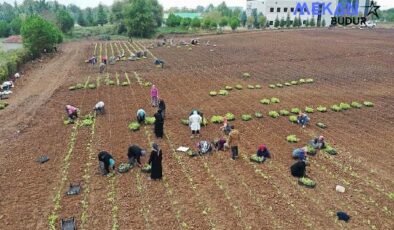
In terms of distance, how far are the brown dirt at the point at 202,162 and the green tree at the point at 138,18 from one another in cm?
4880

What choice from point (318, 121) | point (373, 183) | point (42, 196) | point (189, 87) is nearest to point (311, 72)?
point (189, 87)

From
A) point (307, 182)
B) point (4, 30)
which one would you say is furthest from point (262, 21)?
point (307, 182)

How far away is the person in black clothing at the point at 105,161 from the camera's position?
14352 millimetres

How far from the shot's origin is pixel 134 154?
49.5 ft

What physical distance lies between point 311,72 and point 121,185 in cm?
2712

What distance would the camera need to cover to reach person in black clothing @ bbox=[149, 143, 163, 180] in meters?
13.9

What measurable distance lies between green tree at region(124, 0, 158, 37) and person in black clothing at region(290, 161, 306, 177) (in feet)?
231

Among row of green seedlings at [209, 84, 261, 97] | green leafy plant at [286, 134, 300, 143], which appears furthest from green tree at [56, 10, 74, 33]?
green leafy plant at [286, 134, 300, 143]

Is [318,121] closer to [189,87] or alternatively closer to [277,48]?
[189,87]

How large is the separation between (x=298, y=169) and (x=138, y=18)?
70847mm

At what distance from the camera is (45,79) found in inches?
1305

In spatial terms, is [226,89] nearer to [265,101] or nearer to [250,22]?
[265,101]

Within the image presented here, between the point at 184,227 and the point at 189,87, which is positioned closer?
the point at 184,227

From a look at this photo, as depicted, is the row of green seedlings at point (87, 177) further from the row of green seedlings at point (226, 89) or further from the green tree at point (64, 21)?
the green tree at point (64, 21)
